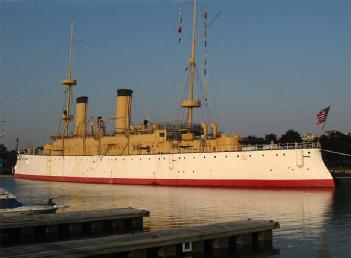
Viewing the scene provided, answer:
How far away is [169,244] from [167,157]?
1382 inches

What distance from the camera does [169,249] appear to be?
14.2 m

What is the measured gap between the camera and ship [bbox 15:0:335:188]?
41719mm

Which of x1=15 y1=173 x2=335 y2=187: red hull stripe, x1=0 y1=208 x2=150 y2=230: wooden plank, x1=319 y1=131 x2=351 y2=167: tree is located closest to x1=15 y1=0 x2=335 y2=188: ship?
x1=15 y1=173 x2=335 y2=187: red hull stripe

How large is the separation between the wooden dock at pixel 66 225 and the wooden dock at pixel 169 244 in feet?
15.6

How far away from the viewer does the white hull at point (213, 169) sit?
4097 cm

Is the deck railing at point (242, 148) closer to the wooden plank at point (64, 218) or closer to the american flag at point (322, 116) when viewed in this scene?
the american flag at point (322, 116)

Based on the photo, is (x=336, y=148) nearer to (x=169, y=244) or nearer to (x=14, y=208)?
(x=14, y=208)

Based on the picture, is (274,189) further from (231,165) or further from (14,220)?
(14,220)

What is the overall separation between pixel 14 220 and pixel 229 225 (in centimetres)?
830

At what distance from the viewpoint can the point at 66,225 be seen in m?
19.0

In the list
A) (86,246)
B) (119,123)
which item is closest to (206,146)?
(119,123)

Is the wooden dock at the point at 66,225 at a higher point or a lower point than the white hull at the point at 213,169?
lower

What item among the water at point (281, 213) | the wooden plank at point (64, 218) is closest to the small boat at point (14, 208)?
the wooden plank at point (64, 218)

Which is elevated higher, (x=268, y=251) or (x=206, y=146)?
(x=206, y=146)
